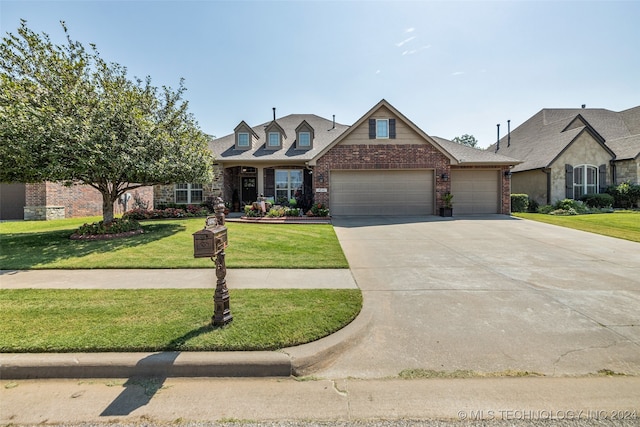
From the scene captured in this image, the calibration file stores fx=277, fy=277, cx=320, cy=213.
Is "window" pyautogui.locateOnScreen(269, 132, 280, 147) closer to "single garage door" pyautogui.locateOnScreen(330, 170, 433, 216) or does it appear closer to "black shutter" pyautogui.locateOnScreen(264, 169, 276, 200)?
"black shutter" pyautogui.locateOnScreen(264, 169, 276, 200)

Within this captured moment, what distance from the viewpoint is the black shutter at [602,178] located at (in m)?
19.4

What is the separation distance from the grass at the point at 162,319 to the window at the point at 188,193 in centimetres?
1289

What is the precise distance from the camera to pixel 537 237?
934cm

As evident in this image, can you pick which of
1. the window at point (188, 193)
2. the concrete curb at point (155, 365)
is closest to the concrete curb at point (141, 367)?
the concrete curb at point (155, 365)

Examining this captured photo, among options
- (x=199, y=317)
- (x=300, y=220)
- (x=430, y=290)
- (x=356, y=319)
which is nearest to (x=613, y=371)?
(x=430, y=290)

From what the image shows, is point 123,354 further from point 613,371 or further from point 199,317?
point 613,371

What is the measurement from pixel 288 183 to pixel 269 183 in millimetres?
1229

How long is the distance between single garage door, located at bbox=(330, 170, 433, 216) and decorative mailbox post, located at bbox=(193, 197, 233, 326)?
11.9 metres

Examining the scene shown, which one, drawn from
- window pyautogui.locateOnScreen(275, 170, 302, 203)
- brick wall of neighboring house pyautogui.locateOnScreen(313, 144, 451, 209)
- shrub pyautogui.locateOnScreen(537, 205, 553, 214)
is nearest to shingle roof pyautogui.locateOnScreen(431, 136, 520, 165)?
brick wall of neighboring house pyautogui.locateOnScreen(313, 144, 451, 209)

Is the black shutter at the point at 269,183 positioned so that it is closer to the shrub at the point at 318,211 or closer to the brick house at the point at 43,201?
the shrub at the point at 318,211

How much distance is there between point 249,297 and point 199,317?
2.58ft

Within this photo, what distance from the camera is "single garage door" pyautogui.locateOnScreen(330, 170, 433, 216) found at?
1513 cm

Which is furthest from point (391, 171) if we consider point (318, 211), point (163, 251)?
point (163, 251)

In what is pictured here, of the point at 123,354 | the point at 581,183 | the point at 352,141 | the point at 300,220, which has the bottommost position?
the point at 123,354
